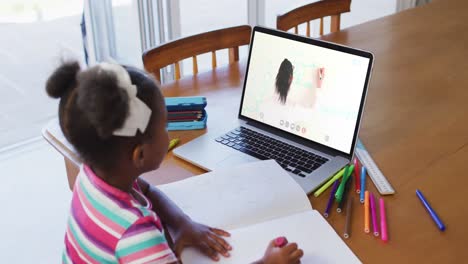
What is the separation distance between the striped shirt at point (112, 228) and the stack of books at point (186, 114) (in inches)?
19.3

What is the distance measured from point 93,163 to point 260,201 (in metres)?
0.37

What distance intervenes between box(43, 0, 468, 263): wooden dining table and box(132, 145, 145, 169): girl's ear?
0.09 m

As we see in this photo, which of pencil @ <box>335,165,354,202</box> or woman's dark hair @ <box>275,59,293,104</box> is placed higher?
woman's dark hair @ <box>275,59,293,104</box>

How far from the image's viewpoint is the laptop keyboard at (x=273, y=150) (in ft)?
3.90

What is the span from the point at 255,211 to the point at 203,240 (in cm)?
13

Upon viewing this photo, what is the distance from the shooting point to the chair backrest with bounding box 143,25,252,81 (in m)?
1.59

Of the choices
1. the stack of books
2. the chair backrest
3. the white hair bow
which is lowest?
the stack of books

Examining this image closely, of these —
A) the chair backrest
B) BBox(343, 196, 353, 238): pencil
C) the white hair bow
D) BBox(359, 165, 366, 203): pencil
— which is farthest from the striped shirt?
the chair backrest

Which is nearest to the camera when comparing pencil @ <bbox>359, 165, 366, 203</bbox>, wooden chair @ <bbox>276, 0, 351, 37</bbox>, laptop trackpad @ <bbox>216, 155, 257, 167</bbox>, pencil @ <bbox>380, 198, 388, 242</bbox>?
pencil @ <bbox>380, 198, 388, 242</bbox>

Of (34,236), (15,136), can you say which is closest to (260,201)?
(34,236)

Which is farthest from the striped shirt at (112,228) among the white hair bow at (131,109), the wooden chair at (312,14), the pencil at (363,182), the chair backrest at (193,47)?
the wooden chair at (312,14)

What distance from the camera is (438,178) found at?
1.17 meters

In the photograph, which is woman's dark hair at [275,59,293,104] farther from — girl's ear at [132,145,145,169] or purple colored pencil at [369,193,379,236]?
girl's ear at [132,145,145,169]

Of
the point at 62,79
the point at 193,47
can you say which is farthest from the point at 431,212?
the point at 193,47
